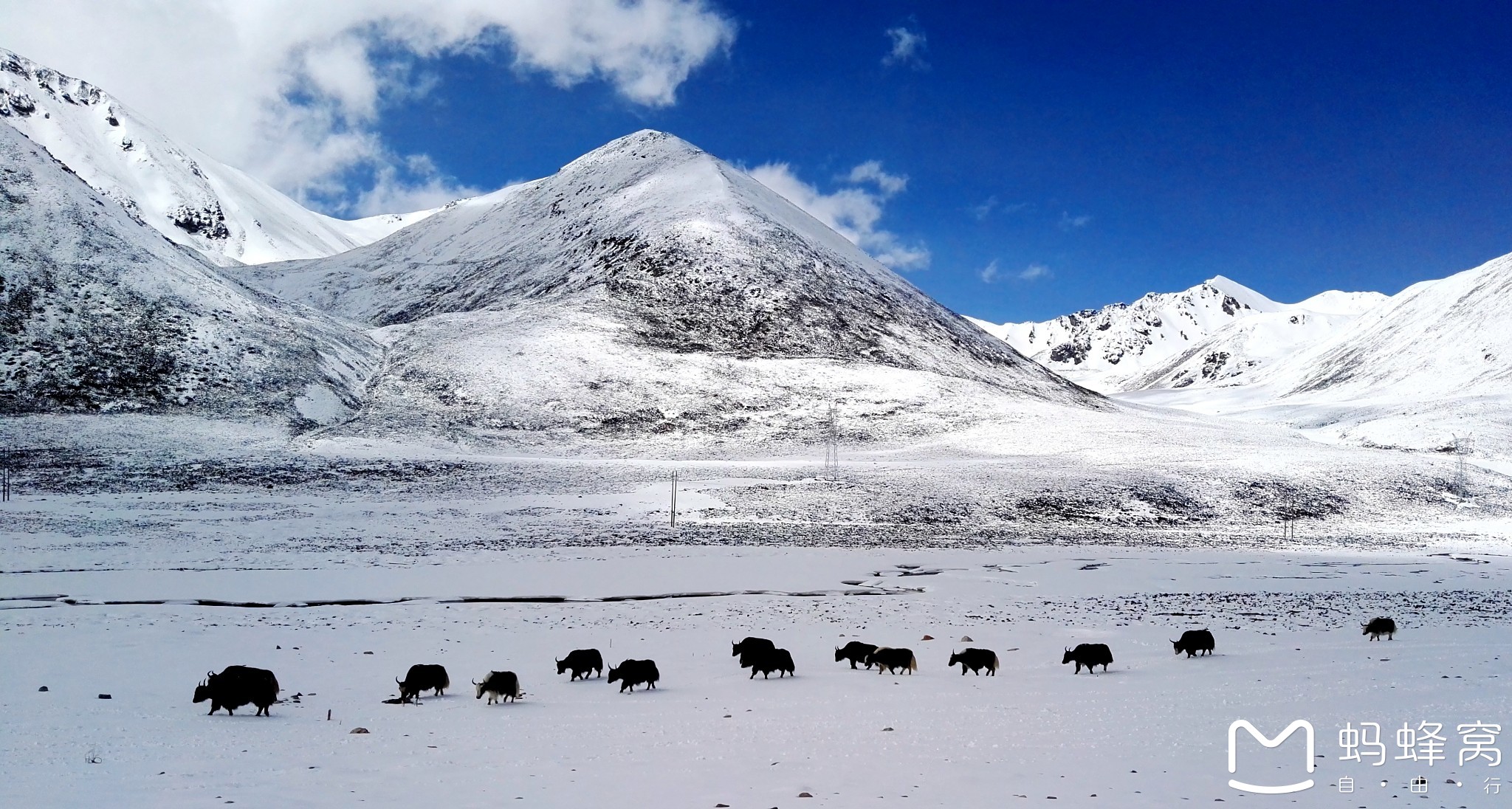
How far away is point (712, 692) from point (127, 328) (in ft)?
297

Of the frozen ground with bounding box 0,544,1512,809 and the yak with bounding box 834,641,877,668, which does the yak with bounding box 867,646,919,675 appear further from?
the frozen ground with bounding box 0,544,1512,809

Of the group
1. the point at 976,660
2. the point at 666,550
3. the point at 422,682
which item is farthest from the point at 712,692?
the point at 666,550

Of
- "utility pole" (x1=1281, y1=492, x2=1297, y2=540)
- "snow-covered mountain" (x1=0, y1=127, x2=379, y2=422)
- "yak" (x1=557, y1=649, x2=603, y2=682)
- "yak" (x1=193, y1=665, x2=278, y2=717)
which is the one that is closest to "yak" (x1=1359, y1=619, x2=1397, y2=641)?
"yak" (x1=557, y1=649, x2=603, y2=682)

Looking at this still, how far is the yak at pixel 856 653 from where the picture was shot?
18.9m

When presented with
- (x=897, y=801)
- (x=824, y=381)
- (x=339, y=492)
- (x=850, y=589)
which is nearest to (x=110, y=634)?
(x=897, y=801)

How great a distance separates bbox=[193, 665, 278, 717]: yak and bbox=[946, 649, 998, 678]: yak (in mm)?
11965

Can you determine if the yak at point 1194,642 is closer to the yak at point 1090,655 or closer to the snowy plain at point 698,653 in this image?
the snowy plain at point 698,653

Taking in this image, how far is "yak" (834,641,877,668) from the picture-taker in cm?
1886

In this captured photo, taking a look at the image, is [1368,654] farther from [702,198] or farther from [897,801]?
[702,198]

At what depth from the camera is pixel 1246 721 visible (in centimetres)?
1371

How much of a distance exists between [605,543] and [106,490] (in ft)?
104

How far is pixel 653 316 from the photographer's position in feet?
427

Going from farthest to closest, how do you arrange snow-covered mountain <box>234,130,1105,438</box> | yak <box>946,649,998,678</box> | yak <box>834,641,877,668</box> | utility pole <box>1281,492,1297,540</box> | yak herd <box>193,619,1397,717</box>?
snow-covered mountain <box>234,130,1105,438</box> → utility pole <box>1281,492,1297,540</box> → yak <box>834,641,877,668</box> → yak <box>946,649,998,678</box> → yak herd <box>193,619,1397,717</box>

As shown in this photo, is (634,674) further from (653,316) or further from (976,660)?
(653,316)
